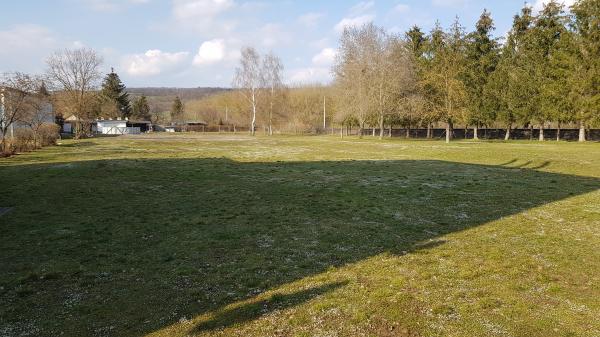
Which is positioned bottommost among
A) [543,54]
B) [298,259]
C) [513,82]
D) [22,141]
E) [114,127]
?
[298,259]

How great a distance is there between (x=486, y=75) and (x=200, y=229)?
55.9 metres

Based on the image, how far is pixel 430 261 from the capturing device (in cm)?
830

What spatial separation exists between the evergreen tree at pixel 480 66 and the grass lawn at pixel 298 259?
39610mm

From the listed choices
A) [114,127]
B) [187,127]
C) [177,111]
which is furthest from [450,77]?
[177,111]

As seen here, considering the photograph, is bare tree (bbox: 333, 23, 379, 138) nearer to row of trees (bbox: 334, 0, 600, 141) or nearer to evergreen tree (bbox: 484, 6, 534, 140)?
row of trees (bbox: 334, 0, 600, 141)

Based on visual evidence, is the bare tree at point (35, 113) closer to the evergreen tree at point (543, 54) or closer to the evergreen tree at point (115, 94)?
the evergreen tree at point (543, 54)

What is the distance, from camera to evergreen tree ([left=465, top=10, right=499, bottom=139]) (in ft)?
180

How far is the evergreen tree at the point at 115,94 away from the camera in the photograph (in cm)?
10262

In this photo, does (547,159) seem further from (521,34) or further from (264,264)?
(521,34)

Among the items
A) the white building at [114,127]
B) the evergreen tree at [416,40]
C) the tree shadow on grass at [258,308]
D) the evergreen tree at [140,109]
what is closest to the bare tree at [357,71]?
the evergreen tree at [416,40]

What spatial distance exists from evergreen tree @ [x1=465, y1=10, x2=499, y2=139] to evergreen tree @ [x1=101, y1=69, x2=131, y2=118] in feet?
277

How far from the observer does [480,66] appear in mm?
56094

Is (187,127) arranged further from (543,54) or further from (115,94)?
(543,54)

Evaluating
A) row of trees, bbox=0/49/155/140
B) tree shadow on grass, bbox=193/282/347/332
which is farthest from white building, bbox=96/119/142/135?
tree shadow on grass, bbox=193/282/347/332
